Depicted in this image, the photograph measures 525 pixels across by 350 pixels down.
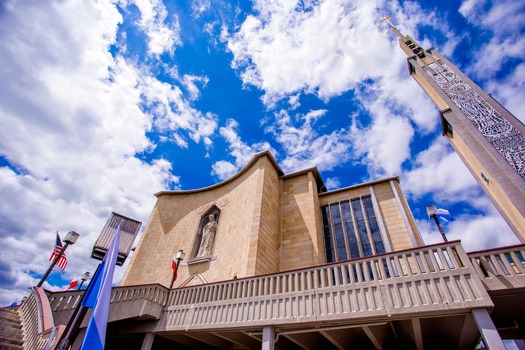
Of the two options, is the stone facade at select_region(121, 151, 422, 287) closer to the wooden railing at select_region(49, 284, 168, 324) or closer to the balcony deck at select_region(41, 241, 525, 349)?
the balcony deck at select_region(41, 241, 525, 349)

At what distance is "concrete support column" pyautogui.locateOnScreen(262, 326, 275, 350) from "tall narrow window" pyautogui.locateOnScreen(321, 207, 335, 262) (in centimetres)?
706

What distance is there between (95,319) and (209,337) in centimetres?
477

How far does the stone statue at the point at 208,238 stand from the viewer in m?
13.7

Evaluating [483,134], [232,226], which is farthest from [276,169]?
[483,134]

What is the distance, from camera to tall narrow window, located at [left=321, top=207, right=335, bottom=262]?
12812 mm

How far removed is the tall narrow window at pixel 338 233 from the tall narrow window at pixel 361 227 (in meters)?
0.86

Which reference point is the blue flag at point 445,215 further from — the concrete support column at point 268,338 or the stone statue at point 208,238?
the stone statue at point 208,238

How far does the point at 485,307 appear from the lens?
14.9 feet

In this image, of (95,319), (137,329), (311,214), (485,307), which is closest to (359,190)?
(311,214)

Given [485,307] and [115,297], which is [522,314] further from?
[115,297]

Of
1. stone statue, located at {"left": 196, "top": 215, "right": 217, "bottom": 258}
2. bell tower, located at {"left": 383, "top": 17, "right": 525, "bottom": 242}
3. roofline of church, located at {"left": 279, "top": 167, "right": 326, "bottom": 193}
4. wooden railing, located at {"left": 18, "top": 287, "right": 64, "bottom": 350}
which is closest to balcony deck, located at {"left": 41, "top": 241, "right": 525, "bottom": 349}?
wooden railing, located at {"left": 18, "top": 287, "right": 64, "bottom": 350}

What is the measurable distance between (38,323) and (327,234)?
11.8 meters

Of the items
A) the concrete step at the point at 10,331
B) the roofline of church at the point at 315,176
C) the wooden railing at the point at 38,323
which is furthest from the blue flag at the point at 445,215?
the concrete step at the point at 10,331

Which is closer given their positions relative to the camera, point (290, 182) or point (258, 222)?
point (258, 222)
